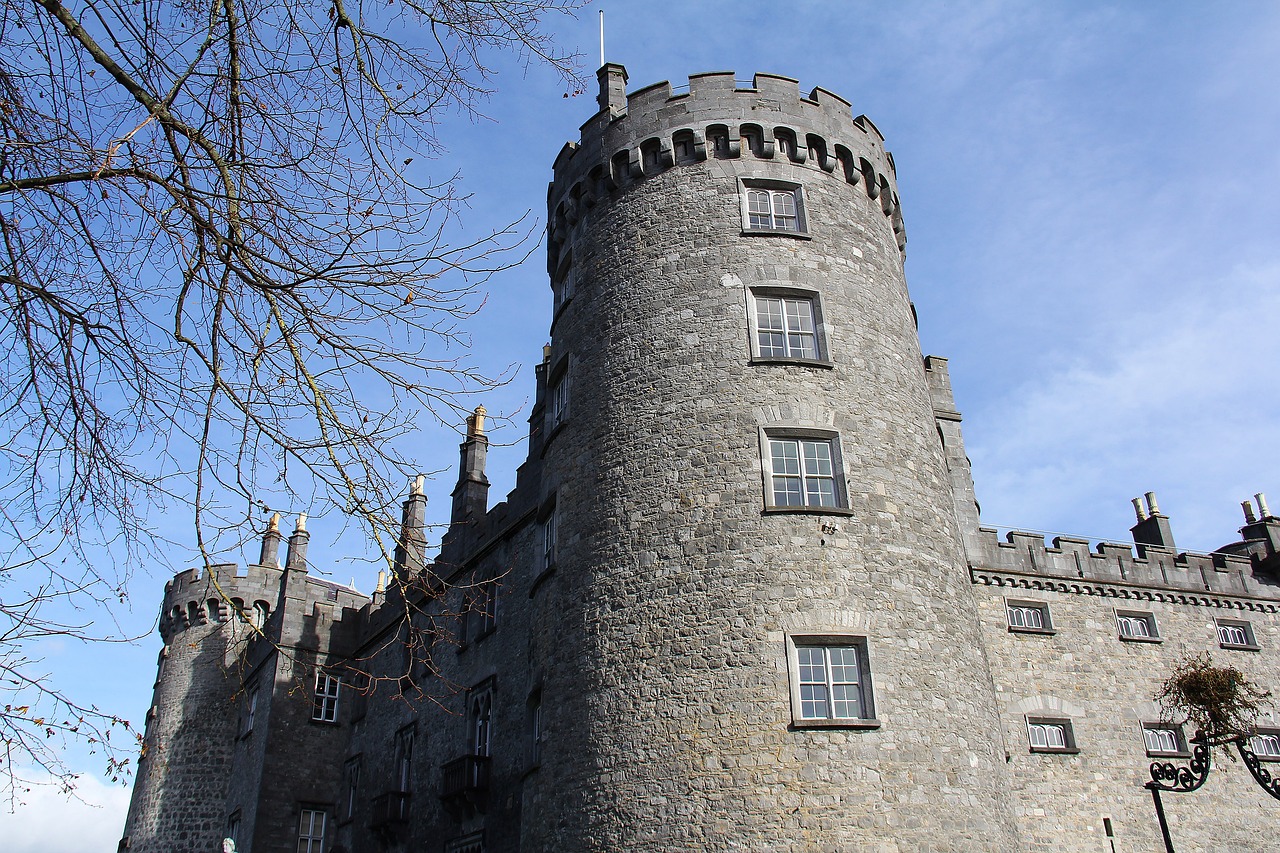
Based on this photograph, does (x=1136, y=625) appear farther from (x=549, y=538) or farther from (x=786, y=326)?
(x=549, y=538)

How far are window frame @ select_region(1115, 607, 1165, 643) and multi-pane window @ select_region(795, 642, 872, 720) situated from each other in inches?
405

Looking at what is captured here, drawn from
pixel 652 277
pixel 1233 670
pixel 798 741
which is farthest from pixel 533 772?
pixel 1233 670

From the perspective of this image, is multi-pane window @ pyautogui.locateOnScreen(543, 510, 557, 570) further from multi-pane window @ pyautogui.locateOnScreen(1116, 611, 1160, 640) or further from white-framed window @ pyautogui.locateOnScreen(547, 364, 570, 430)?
multi-pane window @ pyautogui.locateOnScreen(1116, 611, 1160, 640)

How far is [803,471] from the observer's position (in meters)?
14.8

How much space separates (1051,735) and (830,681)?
27.0ft

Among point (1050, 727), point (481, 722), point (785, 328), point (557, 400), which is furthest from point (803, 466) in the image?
point (481, 722)

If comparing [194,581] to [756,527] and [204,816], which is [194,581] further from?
[756,527]

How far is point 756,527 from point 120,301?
9.32 m

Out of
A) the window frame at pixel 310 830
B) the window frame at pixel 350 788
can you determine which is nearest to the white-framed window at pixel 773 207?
the window frame at pixel 350 788

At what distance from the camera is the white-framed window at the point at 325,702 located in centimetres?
2873

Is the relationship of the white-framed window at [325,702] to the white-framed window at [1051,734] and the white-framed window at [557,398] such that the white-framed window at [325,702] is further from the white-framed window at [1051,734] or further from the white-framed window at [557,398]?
the white-framed window at [1051,734]

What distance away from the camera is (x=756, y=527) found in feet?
46.4

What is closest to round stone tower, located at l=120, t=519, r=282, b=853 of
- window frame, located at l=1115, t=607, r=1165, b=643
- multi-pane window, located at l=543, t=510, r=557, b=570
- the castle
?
the castle

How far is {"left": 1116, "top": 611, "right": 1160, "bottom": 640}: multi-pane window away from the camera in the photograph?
21031 mm
